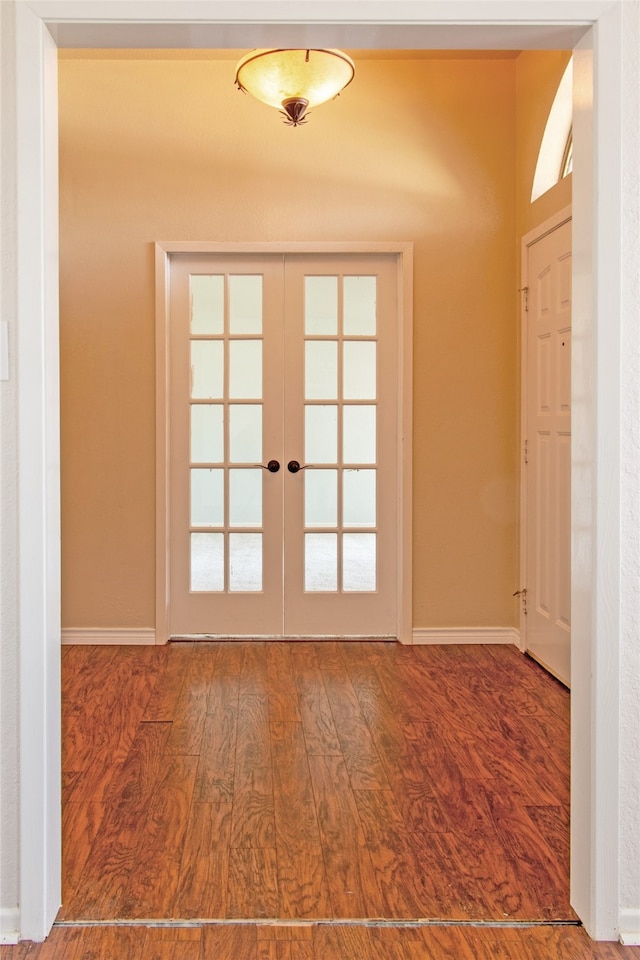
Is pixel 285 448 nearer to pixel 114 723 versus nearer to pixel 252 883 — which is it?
pixel 114 723

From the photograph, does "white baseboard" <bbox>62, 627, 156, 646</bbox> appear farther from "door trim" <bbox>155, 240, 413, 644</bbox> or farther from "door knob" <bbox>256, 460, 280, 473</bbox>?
"door knob" <bbox>256, 460, 280, 473</bbox>

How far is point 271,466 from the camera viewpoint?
450 centimetres

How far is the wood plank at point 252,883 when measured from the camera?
1944mm

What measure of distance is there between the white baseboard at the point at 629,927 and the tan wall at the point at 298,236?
8.73 feet

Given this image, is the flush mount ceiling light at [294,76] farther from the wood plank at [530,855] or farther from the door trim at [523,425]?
the wood plank at [530,855]

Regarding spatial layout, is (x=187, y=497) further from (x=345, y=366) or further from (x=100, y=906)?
(x=100, y=906)

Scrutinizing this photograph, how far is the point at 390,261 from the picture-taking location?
450 cm

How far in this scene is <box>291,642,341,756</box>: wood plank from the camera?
302cm

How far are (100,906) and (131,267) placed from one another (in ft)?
10.9

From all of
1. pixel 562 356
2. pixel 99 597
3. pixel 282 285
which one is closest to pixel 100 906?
pixel 99 597

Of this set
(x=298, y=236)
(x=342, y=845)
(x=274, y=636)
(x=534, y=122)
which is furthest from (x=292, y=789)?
(x=534, y=122)

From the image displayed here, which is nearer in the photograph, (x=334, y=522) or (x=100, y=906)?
(x=100, y=906)

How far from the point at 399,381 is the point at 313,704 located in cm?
188

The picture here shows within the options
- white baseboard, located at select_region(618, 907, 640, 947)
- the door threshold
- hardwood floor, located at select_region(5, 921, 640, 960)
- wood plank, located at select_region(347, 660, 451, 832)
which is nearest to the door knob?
the door threshold
